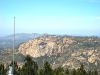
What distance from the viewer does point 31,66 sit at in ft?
150

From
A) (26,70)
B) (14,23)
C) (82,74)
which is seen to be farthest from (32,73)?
(14,23)

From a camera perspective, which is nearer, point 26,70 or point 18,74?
point 26,70

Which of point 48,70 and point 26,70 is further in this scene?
point 48,70

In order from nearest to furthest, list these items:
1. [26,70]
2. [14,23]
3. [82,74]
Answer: [14,23] → [26,70] → [82,74]

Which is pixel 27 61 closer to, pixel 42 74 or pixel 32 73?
pixel 32 73

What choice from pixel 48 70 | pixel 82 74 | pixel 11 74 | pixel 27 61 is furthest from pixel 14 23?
pixel 82 74

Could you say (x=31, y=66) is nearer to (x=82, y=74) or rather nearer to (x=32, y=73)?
(x=32, y=73)

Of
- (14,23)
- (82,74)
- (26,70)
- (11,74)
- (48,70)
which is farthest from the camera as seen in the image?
(82,74)

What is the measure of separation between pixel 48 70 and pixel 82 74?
10.7m

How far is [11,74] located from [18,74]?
42066 mm

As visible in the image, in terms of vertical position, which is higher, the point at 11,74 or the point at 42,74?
the point at 11,74

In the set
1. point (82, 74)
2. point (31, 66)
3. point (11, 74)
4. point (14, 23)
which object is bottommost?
point (82, 74)

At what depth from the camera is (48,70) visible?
51031mm

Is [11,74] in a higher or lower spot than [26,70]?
higher
